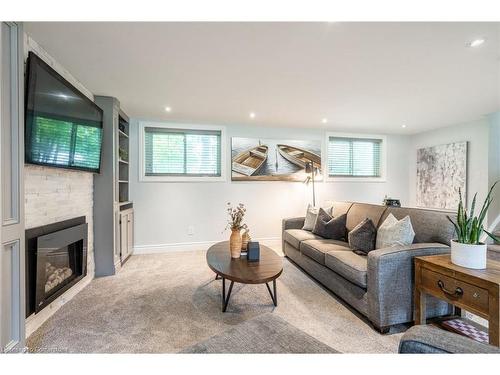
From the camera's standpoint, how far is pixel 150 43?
1.79 m

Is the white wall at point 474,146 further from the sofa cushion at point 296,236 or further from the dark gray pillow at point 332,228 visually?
the sofa cushion at point 296,236

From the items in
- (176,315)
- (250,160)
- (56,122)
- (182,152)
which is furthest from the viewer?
(250,160)

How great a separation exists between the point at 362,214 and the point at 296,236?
902mm

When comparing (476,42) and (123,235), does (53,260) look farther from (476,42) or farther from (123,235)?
(476,42)

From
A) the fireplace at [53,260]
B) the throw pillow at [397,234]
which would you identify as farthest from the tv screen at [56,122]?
the throw pillow at [397,234]

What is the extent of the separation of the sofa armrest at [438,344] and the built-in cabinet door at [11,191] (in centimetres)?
200

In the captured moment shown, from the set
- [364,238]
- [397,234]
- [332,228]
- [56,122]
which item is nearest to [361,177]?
[332,228]

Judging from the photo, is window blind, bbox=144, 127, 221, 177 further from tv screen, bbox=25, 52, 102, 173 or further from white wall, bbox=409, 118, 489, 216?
white wall, bbox=409, 118, 489, 216

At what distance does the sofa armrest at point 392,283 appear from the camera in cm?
178

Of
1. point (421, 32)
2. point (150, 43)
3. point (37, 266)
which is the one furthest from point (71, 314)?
point (421, 32)

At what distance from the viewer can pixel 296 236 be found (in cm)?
318

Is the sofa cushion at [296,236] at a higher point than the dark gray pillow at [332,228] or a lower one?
lower

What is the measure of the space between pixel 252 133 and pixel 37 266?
137 inches

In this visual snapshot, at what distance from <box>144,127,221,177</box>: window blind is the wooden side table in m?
3.27
